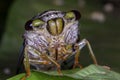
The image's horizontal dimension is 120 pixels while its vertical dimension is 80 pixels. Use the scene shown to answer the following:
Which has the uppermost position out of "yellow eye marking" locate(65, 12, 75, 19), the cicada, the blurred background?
the blurred background

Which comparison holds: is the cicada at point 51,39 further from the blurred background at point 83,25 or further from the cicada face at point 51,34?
the blurred background at point 83,25

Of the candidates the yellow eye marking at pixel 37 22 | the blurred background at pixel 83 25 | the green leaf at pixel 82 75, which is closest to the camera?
the green leaf at pixel 82 75

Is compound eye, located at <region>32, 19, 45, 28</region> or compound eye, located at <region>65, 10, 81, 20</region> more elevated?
compound eye, located at <region>65, 10, 81, 20</region>

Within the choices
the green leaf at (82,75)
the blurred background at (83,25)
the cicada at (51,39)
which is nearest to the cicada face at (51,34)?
the cicada at (51,39)

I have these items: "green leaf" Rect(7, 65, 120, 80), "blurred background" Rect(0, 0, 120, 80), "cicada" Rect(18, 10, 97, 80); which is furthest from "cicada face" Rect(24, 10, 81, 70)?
"blurred background" Rect(0, 0, 120, 80)

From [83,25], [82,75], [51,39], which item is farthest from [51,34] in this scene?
[83,25]

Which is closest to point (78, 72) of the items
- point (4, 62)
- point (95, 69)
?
point (95, 69)

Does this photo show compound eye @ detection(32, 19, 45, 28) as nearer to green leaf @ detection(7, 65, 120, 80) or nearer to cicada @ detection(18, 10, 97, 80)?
cicada @ detection(18, 10, 97, 80)

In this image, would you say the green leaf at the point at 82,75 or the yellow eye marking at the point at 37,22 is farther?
the yellow eye marking at the point at 37,22

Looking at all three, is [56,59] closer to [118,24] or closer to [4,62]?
[4,62]
